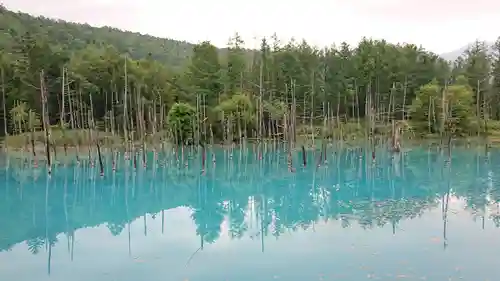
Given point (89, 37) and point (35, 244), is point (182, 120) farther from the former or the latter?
point (89, 37)

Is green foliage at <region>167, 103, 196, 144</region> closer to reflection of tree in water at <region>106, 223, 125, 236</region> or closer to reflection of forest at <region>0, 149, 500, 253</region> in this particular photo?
reflection of forest at <region>0, 149, 500, 253</region>

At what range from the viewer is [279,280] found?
1030 cm

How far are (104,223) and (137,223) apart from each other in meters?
1.13

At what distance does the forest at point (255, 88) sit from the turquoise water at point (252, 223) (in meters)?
12.9

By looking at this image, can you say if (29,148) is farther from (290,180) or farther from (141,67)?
(290,180)

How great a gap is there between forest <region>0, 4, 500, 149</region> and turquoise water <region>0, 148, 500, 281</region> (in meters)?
12.9

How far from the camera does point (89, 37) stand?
84.3m

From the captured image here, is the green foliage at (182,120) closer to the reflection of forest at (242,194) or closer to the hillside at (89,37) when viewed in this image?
the reflection of forest at (242,194)

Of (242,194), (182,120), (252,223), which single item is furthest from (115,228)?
(182,120)

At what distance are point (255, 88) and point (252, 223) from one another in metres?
34.0

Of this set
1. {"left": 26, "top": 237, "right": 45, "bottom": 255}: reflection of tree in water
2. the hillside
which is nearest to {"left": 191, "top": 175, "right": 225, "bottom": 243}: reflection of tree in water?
{"left": 26, "top": 237, "right": 45, "bottom": 255}: reflection of tree in water

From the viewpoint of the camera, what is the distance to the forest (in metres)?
40.5

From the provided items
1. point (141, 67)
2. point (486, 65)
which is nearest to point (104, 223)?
point (141, 67)

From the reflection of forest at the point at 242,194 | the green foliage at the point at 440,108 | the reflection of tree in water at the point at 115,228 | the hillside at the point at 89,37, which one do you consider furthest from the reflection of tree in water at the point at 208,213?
the hillside at the point at 89,37
